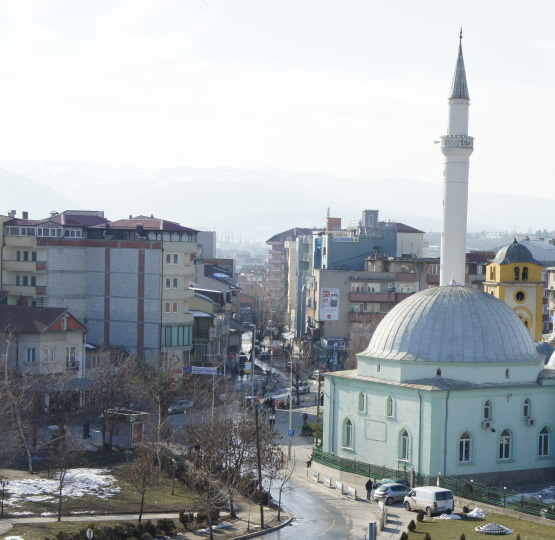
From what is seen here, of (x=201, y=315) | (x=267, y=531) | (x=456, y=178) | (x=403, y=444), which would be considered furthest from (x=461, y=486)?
(x=201, y=315)

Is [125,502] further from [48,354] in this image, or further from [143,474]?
[48,354]

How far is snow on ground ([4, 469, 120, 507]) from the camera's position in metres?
49.2

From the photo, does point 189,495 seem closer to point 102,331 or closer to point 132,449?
point 132,449

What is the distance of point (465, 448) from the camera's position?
5712 cm

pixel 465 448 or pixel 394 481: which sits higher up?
pixel 465 448

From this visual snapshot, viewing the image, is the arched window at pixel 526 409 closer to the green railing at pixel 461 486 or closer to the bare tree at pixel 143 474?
the green railing at pixel 461 486

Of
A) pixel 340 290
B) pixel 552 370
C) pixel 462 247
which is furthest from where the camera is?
pixel 340 290

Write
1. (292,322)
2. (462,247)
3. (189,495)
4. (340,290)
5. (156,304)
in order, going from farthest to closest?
(292,322), (340,290), (156,304), (462,247), (189,495)

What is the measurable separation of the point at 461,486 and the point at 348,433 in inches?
357

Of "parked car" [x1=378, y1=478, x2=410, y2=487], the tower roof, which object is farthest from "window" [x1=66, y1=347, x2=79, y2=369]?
the tower roof

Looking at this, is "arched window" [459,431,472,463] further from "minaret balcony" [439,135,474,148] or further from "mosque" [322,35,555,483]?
"minaret balcony" [439,135,474,148]

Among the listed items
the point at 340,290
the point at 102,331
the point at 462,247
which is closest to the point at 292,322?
the point at 340,290

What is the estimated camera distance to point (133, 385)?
7119cm

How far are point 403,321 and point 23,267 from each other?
3428 centimetres
